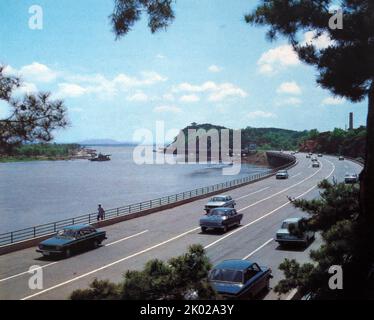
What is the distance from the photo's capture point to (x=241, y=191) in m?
49.2

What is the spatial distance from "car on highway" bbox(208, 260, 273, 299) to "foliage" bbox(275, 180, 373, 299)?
2738 millimetres

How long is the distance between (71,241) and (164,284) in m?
15.3

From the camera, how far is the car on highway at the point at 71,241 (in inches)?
811

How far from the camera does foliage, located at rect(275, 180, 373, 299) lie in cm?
886

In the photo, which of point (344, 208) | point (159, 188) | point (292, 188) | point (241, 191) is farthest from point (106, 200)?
point (344, 208)

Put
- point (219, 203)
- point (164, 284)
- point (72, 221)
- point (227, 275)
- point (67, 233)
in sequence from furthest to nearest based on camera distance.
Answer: point (219, 203) < point (72, 221) < point (67, 233) < point (227, 275) < point (164, 284)

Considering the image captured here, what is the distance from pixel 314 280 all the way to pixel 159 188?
73.7 m

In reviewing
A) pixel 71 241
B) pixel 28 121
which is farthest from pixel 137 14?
pixel 71 241

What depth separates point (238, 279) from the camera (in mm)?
13258

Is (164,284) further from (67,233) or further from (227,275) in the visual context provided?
(67,233)

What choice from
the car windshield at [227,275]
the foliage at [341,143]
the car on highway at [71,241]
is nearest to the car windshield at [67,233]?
the car on highway at [71,241]

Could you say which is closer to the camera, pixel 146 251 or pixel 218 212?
pixel 146 251

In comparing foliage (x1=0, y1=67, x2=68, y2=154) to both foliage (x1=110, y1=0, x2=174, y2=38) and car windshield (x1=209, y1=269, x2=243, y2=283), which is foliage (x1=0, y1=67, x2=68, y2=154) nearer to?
foliage (x1=110, y1=0, x2=174, y2=38)

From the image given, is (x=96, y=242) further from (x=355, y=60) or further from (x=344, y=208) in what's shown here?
(x=355, y=60)
